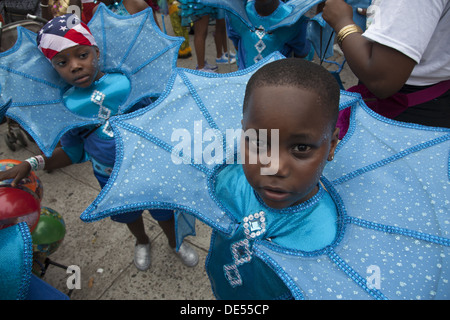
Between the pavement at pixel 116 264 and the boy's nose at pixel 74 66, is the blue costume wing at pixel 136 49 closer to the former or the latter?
the boy's nose at pixel 74 66

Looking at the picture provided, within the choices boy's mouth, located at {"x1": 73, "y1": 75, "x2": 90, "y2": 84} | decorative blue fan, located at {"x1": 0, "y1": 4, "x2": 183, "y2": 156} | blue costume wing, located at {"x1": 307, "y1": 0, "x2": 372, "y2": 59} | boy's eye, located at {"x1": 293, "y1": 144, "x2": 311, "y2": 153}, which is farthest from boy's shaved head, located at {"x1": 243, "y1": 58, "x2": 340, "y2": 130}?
boy's mouth, located at {"x1": 73, "y1": 75, "x2": 90, "y2": 84}

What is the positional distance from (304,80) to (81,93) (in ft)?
4.91

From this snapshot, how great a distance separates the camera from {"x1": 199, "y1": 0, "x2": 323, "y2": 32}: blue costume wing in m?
2.09

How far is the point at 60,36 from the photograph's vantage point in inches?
66.1

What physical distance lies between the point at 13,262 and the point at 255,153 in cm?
95

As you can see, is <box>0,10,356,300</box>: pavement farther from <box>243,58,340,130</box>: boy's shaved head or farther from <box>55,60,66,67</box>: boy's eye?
<box>243,58,340,130</box>: boy's shaved head

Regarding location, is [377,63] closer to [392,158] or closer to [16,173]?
[392,158]

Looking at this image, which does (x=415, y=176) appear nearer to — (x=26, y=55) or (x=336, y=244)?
(x=336, y=244)

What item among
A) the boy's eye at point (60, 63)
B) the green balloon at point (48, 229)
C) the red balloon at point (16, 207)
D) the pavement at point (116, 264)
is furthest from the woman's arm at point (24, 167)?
the pavement at point (116, 264)

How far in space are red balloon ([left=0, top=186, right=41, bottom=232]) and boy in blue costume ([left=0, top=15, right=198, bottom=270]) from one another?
0.14 m

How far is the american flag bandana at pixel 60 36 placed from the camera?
168 centimetres

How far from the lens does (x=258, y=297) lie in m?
1.25

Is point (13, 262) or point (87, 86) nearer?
point (13, 262)
